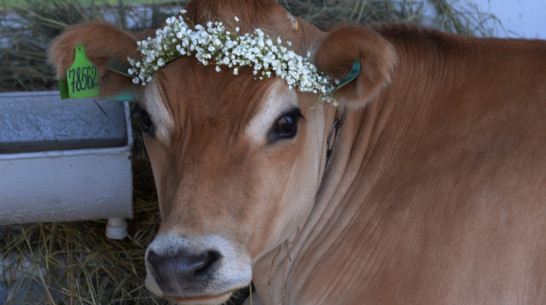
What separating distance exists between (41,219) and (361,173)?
188 centimetres

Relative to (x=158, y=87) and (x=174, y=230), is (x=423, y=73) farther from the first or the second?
(x=174, y=230)

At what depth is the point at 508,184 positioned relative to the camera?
299 cm

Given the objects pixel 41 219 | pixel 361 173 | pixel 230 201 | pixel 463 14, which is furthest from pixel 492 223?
pixel 463 14

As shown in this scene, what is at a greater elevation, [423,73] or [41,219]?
[423,73]

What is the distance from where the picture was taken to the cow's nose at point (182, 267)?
256 centimetres

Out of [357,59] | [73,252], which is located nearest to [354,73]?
[357,59]

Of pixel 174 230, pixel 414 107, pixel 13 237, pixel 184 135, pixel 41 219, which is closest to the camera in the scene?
pixel 174 230

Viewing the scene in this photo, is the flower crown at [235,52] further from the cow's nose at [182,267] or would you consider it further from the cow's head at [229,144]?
the cow's nose at [182,267]

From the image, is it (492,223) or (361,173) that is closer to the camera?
(492,223)

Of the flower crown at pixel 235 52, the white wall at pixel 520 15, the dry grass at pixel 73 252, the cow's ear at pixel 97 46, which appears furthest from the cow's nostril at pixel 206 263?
the white wall at pixel 520 15

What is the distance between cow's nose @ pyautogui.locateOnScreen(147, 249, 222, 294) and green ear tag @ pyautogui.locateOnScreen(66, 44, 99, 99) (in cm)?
106

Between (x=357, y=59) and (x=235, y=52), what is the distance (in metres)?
0.54

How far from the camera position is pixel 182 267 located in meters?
2.56

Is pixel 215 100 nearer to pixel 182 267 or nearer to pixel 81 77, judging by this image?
pixel 182 267
